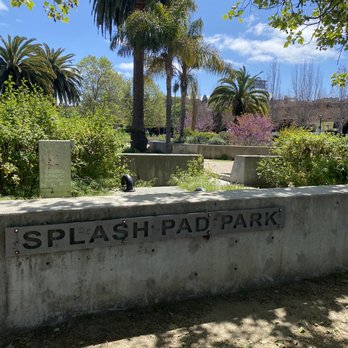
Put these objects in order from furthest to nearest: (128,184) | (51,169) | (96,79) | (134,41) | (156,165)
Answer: (96,79) < (134,41) < (156,165) < (128,184) < (51,169)

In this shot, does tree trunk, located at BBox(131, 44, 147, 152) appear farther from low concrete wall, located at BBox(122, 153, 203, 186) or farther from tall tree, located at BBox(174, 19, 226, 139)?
low concrete wall, located at BBox(122, 153, 203, 186)

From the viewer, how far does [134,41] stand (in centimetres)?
1820

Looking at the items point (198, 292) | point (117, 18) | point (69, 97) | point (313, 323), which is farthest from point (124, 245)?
point (69, 97)

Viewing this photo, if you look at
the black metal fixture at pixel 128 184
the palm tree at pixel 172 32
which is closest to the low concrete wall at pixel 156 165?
the black metal fixture at pixel 128 184

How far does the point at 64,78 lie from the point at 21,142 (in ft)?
120

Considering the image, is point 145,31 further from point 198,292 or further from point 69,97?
point 69,97

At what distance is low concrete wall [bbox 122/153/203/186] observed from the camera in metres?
9.66

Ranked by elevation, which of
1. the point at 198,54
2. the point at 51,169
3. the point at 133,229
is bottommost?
the point at 133,229

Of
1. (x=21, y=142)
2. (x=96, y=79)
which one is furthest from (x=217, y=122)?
(x=21, y=142)

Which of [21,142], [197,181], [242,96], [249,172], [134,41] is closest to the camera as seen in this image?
[21,142]

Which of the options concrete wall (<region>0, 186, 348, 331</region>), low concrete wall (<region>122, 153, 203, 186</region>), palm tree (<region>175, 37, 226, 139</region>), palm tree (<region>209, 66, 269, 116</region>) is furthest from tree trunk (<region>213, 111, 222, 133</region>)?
concrete wall (<region>0, 186, 348, 331</region>)

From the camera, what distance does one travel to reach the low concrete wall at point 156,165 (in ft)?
31.7

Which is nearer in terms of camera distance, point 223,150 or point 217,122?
point 223,150

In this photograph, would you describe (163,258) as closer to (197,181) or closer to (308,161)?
(197,181)
